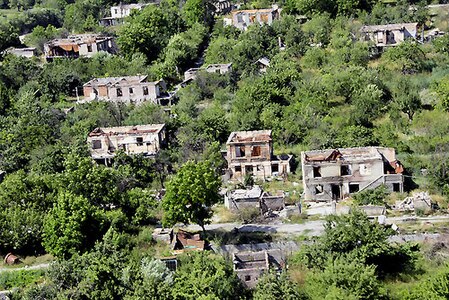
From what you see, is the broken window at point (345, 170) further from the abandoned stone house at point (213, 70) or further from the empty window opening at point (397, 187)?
the abandoned stone house at point (213, 70)

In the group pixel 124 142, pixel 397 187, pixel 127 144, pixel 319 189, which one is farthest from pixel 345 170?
pixel 124 142

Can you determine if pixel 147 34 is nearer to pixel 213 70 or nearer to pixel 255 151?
pixel 213 70

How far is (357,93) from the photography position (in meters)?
44.7

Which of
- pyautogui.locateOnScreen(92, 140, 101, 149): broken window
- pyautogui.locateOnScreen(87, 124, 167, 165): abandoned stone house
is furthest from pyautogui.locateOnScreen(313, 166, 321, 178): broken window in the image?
pyautogui.locateOnScreen(92, 140, 101, 149): broken window

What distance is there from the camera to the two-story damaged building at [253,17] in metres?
62.6

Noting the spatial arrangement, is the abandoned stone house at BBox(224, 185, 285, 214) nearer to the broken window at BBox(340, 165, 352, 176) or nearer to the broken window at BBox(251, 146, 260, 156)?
the broken window at BBox(340, 165, 352, 176)

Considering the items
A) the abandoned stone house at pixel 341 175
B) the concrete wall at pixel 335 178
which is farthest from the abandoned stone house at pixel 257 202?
the abandoned stone house at pixel 341 175

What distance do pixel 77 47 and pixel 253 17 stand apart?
17251 millimetres

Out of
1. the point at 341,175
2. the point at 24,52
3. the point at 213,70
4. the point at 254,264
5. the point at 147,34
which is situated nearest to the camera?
the point at 254,264

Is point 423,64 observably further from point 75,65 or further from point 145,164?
point 75,65

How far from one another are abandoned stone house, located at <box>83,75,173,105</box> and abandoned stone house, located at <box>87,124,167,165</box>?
358 inches

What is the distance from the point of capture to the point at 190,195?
28.6 m

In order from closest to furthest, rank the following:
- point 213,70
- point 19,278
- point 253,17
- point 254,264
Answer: point 254,264 → point 19,278 → point 213,70 → point 253,17

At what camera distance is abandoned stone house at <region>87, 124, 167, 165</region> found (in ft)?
136
